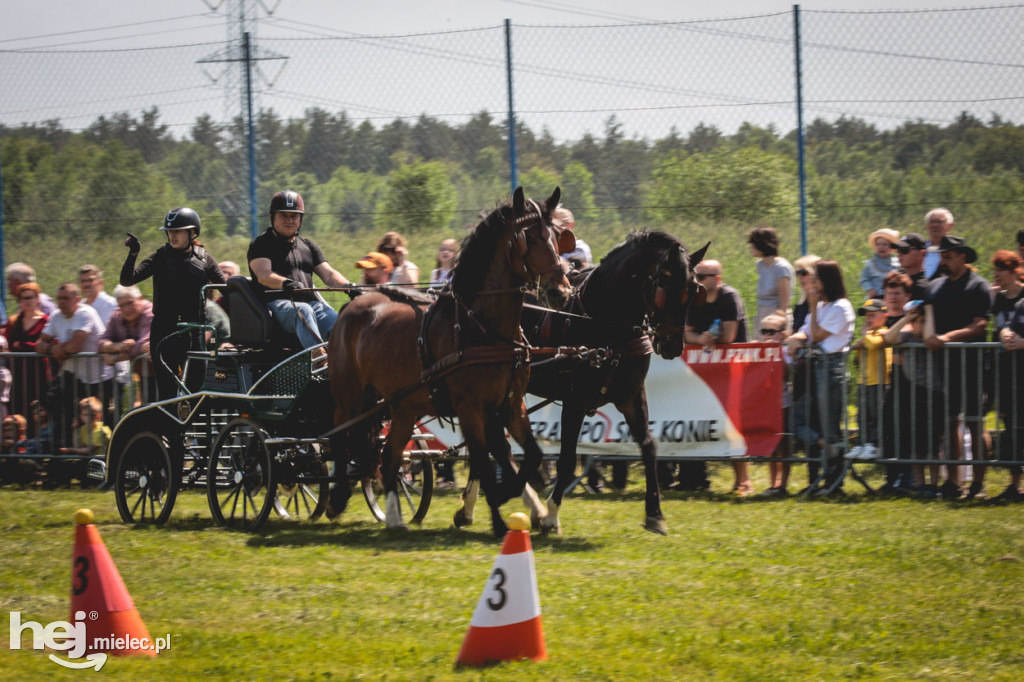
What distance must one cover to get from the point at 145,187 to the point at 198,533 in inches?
280

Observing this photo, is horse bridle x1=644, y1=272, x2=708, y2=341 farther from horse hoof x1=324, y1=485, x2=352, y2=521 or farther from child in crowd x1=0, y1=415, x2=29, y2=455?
child in crowd x1=0, y1=415, x2=29, y2=455

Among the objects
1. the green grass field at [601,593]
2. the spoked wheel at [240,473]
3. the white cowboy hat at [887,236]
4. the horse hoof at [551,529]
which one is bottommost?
the green grass field at [601,593]

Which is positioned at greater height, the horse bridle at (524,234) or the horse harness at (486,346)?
the horse bridle at (524,234)

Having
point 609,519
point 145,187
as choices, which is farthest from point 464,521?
point 145,187

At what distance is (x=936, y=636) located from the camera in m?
5.59

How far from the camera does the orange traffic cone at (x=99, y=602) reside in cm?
541

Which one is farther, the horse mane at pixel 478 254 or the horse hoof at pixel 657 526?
the horse hoof at pixel 657 526

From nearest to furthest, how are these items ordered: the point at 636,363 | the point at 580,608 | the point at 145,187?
the point at 580,608, the point at 636,363, the point at 145,187

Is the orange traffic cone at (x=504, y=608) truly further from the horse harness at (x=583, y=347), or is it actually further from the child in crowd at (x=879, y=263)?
the child in crowd at (x=879, y=263)

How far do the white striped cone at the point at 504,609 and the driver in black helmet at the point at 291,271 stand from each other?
4.14 metres

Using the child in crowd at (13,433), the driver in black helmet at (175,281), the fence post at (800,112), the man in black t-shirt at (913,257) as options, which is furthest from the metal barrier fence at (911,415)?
the child in crowd at (13,433)

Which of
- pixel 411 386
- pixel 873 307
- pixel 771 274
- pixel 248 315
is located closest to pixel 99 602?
pixel 411 386

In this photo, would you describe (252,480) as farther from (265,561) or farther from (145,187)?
(145,187)

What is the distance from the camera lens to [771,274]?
11.1 meters
